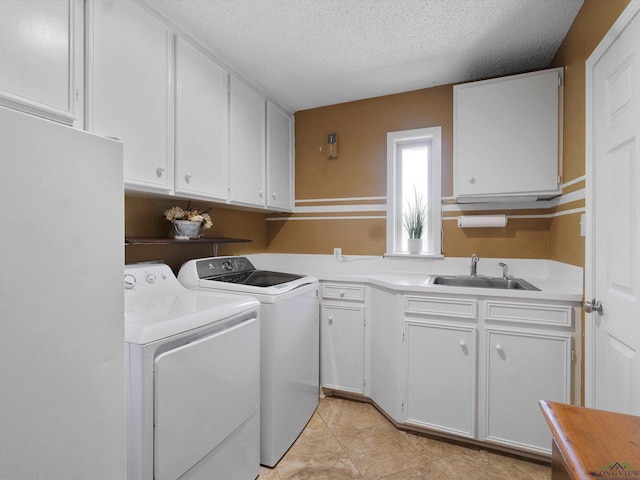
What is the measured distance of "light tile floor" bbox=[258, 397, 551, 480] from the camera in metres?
1.72

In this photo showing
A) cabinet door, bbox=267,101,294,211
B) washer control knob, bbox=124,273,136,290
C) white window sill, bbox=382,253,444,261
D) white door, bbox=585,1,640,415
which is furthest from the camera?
cabinet door, bbox=267,101,294,211

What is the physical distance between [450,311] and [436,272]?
650mm

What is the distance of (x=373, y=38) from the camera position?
1978 millimetres

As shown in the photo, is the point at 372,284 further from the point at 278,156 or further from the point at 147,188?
the point at 147,188

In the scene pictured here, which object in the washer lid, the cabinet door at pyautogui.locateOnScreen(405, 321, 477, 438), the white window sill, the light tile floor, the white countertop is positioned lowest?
the light tile floor

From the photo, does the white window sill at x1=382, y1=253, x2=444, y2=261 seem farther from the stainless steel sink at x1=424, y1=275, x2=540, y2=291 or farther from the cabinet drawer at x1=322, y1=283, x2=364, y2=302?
the cabinet drawer at x1=322, y1=283, x2=364, y2=302

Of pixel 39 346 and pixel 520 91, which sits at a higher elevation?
pixel 520 91

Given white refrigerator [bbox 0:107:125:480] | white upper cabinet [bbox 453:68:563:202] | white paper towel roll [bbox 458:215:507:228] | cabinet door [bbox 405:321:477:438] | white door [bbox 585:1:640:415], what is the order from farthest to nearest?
white paper towel roll [bbox 458:215:507:228] → white upper cabinet [bbox 453:68:563:202] → cabinet door [bbox 405:321:477:438] → white door [bbox 585:1:640:415] → white refrigerator [bbox 0:107:125:480]

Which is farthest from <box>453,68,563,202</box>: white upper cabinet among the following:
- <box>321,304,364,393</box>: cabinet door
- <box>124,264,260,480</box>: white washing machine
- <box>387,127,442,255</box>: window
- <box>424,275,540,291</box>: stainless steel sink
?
<box>124,264,260,480</box>: white washing machine

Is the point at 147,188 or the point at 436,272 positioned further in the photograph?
the point at 436,272

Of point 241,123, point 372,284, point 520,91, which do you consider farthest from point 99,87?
point 520,91

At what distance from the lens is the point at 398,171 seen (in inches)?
110

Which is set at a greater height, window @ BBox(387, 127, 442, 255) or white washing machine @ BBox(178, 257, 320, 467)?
window @ BBox(387, 127, 442, 255)

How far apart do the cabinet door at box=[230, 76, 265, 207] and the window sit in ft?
3.62
